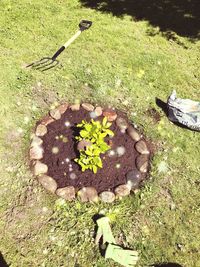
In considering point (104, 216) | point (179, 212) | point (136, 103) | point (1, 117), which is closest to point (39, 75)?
point (1, 117)

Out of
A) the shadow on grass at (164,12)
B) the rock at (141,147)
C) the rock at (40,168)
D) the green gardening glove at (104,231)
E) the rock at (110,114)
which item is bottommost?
the green gardening glove at (104,231)

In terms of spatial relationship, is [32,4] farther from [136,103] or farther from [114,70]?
[136,103]

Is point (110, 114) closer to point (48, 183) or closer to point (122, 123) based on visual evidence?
point (122, 123)

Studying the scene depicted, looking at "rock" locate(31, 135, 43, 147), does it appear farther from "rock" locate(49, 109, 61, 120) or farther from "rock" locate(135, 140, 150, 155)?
"rock" locate(135, 140, 150, 155)

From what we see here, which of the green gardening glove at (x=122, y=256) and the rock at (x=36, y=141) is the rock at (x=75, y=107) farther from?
the green gardening glove at (x=122, y=256)

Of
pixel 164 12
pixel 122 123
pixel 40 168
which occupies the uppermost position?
pixel 164 12

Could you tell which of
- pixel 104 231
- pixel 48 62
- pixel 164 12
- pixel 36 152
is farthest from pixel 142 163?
pixel 164 12

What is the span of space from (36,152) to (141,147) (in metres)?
1.74

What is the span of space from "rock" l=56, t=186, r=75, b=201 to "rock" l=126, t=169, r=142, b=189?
0.90m

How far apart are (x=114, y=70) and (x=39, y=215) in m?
3.51

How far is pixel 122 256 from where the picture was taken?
15.9 ft

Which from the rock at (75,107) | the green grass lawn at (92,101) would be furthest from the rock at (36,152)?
the rock at (75,107)

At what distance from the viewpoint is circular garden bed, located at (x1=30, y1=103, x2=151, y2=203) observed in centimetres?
551

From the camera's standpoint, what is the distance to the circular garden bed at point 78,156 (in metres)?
5.51
